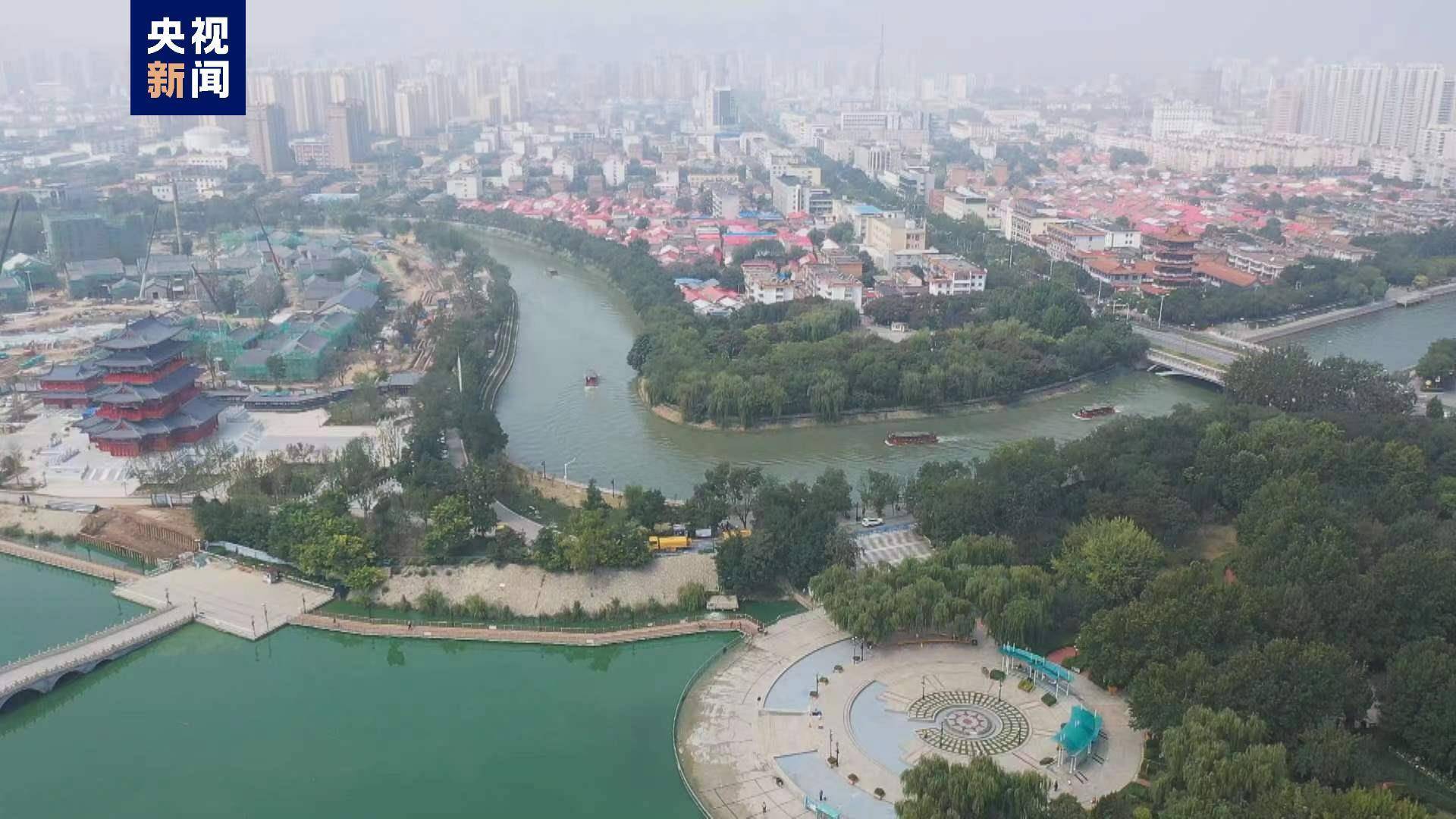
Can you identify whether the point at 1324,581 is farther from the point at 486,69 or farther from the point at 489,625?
the point at 486,69

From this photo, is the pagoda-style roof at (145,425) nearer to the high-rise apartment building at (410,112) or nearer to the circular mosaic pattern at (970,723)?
the circular mosaic pattern at (970,723)

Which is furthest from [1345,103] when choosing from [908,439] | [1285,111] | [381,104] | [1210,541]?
[1210,541]

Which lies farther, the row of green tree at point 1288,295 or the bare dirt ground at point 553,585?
the row of green tree at point 1288,295

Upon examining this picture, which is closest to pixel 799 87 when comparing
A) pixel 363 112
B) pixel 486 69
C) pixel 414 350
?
pixel 486 69

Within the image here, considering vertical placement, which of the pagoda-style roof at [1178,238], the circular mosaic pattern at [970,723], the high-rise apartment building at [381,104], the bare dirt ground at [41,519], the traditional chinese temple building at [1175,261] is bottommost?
the bare dirt ground at [41,519]

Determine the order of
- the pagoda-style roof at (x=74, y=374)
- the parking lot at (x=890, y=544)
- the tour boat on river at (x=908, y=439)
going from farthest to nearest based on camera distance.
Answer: the pagoda-style roof at (x=74, y=374) → the tour boat on river at (x=908, y=439) → the parking lot at (x=890, y=544)

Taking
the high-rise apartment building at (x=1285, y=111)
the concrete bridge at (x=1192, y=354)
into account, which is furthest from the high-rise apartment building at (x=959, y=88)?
the concrete bridge at (x=1192, y=354)

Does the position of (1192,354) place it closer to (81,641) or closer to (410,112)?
(81,641)
